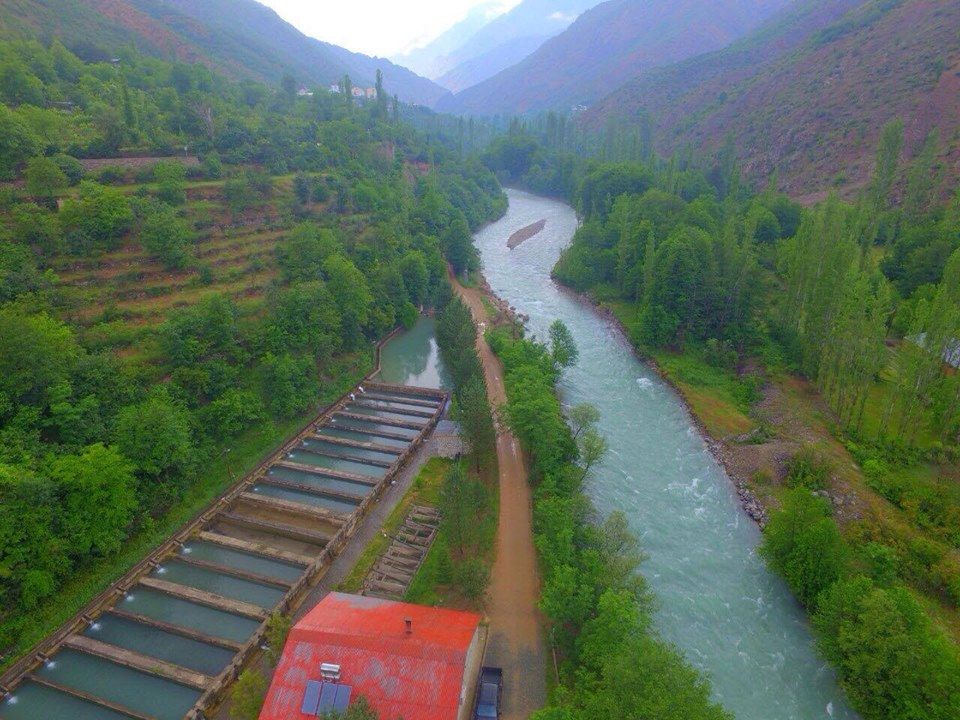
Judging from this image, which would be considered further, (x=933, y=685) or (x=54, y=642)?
(x=54, y=642)

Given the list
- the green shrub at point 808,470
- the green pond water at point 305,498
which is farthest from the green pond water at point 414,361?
the green shrub at point 808,470

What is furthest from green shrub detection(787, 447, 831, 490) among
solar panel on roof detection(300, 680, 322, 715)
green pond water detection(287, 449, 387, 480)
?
solar panel on roof detection(300, 680, 322, 715)

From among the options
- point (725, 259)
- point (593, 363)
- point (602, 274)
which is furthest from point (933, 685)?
point (602, 274)

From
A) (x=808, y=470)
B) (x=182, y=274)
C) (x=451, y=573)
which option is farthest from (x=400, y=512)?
(x=182, y=274)

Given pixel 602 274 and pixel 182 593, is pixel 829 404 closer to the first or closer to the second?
pixel 602 274

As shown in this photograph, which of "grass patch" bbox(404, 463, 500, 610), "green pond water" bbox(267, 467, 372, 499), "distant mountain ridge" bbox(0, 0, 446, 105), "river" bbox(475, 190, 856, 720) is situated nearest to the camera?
"river" bbox(475, 190, 856, 720)

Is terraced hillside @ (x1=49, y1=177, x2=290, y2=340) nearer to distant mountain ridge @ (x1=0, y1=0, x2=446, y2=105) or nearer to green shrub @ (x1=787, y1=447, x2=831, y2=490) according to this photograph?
green shrub @ (x1=787, y1=447, x2=831, y2=490)
